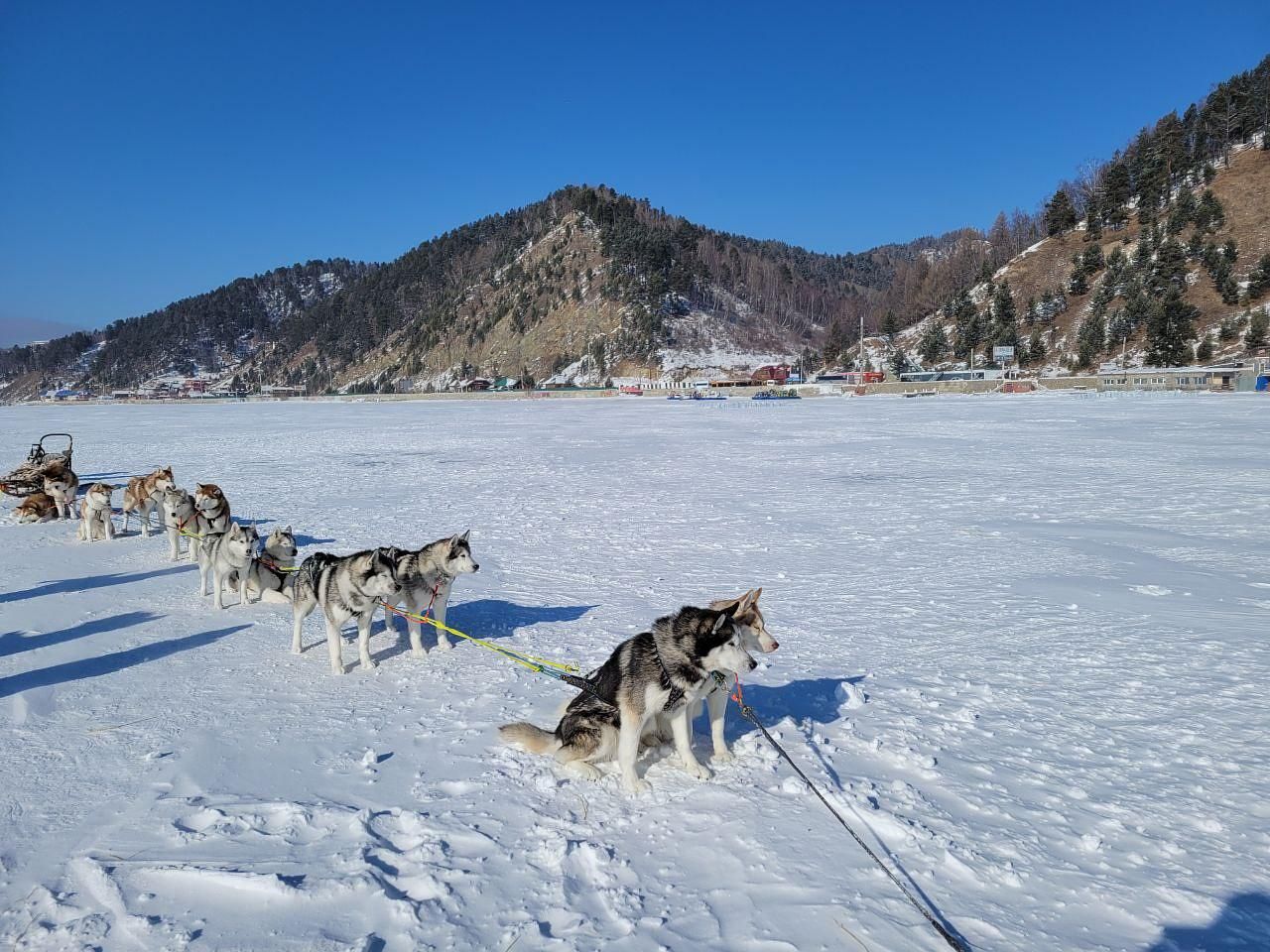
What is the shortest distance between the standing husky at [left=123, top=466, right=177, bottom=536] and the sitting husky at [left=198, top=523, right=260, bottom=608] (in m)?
4.68

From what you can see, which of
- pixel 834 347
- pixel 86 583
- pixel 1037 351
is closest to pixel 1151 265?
pixel 1037 351

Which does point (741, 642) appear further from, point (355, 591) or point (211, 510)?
point (211, 510)

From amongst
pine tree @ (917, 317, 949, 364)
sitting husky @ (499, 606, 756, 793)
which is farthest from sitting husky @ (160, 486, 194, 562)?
pine tree @ (917, 317, 949, 364)

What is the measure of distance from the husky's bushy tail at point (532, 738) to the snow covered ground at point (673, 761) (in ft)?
0.39

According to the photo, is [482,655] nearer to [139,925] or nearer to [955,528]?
[139,925]

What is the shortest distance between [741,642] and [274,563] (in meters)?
6.77

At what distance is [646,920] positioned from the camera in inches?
147

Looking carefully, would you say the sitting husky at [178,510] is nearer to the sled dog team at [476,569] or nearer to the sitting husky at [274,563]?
the sled dog team at [476,569]

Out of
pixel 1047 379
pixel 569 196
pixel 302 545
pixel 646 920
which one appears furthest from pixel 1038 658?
pixel 569 196

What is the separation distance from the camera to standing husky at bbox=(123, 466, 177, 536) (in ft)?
43.5

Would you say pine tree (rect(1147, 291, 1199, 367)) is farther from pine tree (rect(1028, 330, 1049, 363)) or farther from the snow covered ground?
the snow covered ground

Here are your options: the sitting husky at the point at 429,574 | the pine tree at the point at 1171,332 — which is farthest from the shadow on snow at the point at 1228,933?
the pine tree at the point at 1171,332

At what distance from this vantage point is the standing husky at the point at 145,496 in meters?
13.3

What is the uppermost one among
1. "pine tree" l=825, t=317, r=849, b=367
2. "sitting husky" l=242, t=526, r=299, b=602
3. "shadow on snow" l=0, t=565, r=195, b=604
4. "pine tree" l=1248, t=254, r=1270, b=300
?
"pine tree" l=1248, t=254, r=1270, b=300
